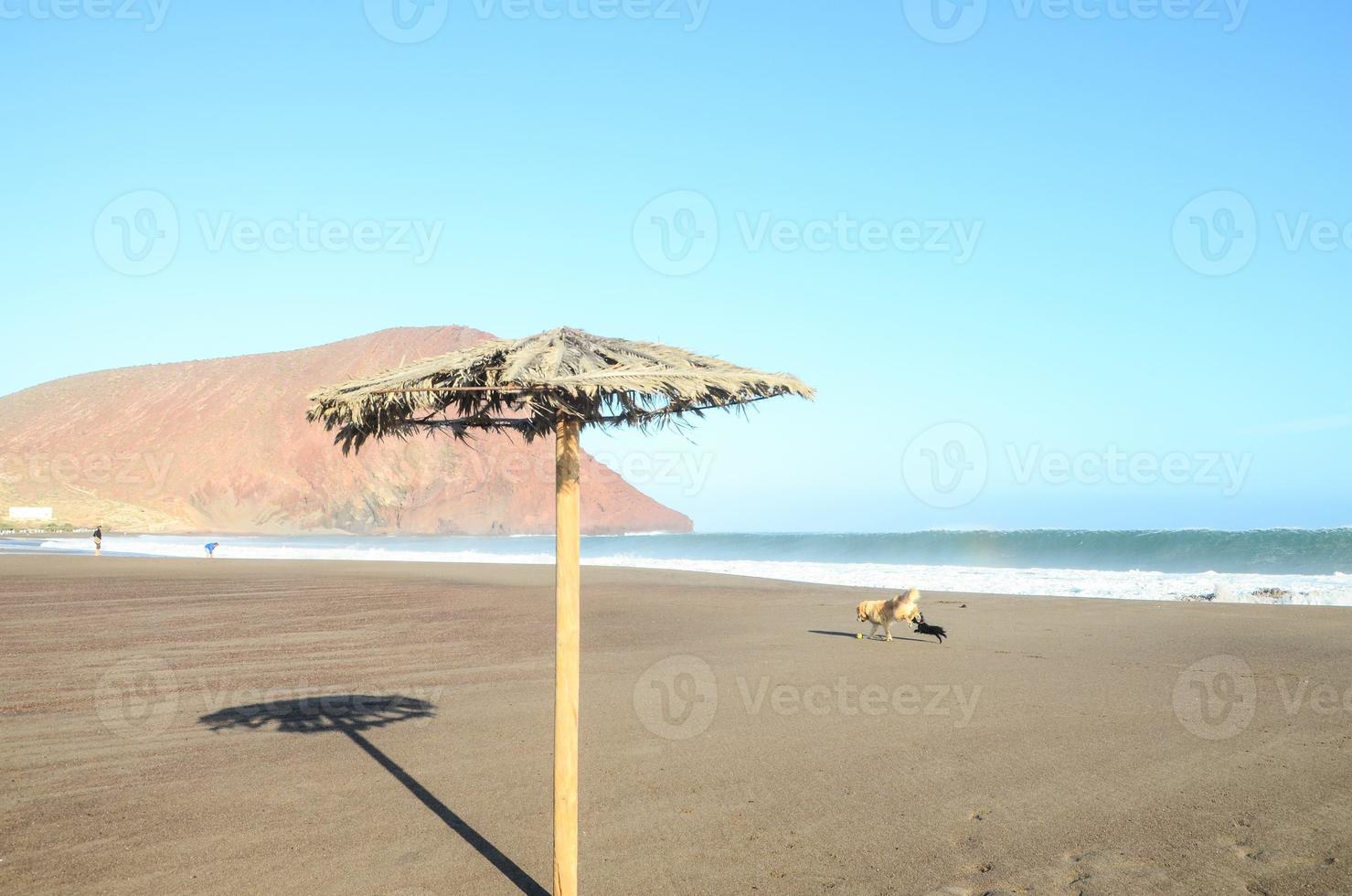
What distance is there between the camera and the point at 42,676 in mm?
10375

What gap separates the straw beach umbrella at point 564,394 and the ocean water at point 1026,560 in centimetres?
2133

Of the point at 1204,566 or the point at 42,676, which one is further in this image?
the point at 1204,566

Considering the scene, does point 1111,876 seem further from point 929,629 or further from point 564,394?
point 929,629

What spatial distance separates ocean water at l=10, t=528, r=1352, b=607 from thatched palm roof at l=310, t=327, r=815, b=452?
21218 mm

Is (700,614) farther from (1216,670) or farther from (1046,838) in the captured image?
(1046,838)

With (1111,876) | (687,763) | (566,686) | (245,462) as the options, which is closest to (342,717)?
(687,763)

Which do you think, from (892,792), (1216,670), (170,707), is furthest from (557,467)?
(1216,670)

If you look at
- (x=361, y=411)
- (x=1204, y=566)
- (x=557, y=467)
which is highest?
(x=361, y=411)

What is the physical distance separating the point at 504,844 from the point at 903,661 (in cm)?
818

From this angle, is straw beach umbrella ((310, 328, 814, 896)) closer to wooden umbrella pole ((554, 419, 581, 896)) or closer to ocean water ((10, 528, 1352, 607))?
wooden umbrella pole ((554, 419, 581, 896))

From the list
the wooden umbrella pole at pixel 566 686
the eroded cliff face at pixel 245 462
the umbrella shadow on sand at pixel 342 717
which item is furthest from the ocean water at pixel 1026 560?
the wooden umbrella pole at pixel 566 686

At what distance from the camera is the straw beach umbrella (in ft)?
14.7

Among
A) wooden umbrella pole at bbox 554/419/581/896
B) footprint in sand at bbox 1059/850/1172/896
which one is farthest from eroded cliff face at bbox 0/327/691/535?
footprint in sand at bbox 1059/850/1172/896

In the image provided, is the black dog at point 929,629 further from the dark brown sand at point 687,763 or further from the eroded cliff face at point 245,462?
the eroded cliff face at point 245,462
